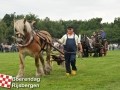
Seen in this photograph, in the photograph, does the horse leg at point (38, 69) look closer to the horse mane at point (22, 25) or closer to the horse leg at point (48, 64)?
the horse leg at point (48, 64)

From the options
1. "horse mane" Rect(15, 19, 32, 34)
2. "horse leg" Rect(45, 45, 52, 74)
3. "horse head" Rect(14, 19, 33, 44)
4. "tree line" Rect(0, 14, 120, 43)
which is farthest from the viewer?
"tree line" Rect(0, 14, 120, 43)

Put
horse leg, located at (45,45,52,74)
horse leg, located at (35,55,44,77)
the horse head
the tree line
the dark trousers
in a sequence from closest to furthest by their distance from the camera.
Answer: the horse head, horse leg, located at (35,55,44,77), the dark trousers, horse leg, located at (45,45,52,74), the tree line

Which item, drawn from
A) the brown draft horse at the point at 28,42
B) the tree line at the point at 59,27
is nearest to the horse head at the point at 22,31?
the brown draft horse at the point at 28,42

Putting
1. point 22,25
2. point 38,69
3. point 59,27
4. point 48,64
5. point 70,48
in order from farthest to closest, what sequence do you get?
point 59,27
point 48,64
point 70,48
point 38,69
point 22,25

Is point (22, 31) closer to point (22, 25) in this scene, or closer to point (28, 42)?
point (22, 25)

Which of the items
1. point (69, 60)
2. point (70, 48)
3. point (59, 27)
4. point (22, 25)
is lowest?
point (69, 60)

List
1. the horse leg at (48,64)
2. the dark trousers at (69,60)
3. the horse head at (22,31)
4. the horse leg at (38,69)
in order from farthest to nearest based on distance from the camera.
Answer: the horse leg at (48,64) → the dark trousers at (69,60) → the horse leg at (38,69) → the horse head at (22,31)

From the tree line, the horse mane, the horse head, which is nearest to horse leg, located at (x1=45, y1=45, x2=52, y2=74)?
the horse head

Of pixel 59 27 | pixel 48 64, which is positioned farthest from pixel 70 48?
pixel 59 27

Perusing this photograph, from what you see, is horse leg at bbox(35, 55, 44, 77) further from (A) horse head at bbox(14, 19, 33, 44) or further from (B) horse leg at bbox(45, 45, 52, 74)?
(A) horse head at bbox(14, 19, 33, 44)

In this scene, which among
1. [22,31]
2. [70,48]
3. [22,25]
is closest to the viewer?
[22,31]

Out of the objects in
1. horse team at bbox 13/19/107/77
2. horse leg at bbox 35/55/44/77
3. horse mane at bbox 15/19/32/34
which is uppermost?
horse mane at bbox 15/19/32/34

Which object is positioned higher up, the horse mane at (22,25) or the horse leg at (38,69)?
the horse mane at (22,25)

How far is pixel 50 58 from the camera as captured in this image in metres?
19.3
